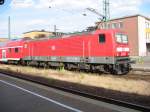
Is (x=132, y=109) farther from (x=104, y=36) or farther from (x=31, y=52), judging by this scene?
(x=31, y=52)

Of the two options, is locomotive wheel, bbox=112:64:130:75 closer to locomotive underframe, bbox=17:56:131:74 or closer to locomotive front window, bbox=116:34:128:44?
locomotive underframe, bbox=17:56:131:74

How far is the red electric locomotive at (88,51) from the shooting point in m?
27.2

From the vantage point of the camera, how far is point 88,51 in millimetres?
29562

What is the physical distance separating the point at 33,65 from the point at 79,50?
12.7m

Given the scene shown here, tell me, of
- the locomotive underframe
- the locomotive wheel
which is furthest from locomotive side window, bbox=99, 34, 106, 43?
the locomotive wheel

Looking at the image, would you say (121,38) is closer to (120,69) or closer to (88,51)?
(120,69)

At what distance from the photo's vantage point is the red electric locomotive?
27250 mm

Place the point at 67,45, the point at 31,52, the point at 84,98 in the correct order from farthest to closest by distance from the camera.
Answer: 1. the point at 31,52
2. the point at 67,45
3. the point at 84,98

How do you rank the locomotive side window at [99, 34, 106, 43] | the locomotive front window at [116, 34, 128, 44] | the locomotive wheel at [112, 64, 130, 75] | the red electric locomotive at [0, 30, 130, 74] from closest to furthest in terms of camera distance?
the locomotive wheel at [112, 64, 130, 75]
the red electric locomotive at [0, 30, 130, 74]
the locomotive front window at [116, 34, 128, 44]
the locomotive side window at [99, 34, 106, 43]

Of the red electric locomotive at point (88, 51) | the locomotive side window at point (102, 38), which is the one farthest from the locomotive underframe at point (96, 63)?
the locomotive side window at point (102, 38)

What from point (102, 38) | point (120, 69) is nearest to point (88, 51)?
point (102, 38)

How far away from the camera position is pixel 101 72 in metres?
28.9

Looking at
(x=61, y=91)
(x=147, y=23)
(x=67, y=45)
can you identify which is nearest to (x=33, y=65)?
(x=67, y=45)

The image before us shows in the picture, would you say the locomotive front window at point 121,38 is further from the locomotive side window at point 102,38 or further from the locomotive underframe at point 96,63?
the locomotive underframe at point 96,63
